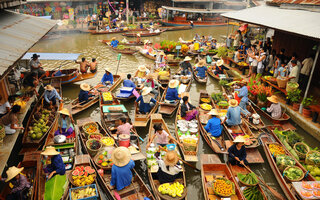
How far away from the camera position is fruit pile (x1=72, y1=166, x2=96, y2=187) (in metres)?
6.55

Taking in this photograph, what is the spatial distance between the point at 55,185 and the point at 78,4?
30.4 m

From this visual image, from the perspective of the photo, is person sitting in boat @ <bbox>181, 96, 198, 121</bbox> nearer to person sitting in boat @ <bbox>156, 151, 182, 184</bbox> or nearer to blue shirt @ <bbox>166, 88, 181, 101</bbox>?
blue shirt @ <bbox>166, 88, 181, 101</bbox>

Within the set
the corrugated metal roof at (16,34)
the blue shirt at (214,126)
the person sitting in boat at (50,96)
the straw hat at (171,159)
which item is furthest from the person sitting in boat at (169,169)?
the person sitting in boat at (50,96)

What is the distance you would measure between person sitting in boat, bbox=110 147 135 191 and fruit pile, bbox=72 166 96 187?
0.70m

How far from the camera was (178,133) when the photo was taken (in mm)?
9195

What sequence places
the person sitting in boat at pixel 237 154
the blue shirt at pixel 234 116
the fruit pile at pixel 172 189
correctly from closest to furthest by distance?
the fruit pile at pixel 172 189
the person sitting in boat at pixel 237 154
the blue shirt at pixel 234 116

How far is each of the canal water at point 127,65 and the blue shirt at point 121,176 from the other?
1.55m

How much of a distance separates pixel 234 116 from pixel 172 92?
3.29 metres

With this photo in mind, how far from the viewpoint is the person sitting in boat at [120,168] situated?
619 cm

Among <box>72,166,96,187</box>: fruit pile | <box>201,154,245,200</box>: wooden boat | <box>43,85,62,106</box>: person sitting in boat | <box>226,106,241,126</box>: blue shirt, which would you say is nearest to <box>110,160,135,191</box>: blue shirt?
<box>72,166,96,187</box>: fruit pile

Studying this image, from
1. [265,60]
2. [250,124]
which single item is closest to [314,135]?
[250,124]

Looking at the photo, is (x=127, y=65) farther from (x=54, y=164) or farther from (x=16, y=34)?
(x=54, y=164)

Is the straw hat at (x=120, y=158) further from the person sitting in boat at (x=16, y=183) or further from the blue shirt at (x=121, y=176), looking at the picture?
the person sitting in boat at (x=16, y=183)

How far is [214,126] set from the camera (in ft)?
29.2
